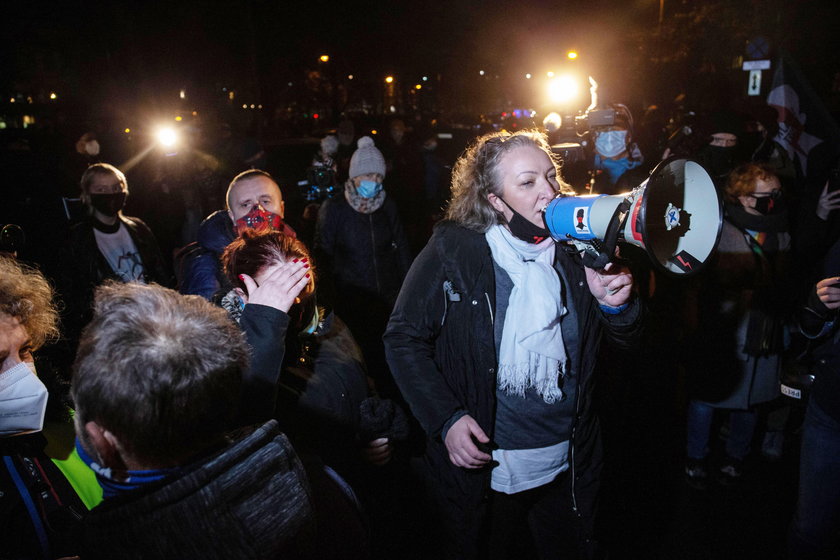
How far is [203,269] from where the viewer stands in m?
2.94

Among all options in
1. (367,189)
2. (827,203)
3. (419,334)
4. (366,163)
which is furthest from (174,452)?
(827,203)

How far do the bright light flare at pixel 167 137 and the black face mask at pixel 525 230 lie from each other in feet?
21.7

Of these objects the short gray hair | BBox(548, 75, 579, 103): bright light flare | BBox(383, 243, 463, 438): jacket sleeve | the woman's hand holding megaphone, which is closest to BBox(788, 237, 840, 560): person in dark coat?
the woman's hand holding megaphone

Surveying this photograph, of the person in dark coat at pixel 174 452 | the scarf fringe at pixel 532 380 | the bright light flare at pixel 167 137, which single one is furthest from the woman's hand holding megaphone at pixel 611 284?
the bright light flare at pixel 167 137

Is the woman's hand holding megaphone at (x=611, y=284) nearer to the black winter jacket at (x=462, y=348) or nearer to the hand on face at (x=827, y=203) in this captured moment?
the black winter jacket at (x=462, y=348)

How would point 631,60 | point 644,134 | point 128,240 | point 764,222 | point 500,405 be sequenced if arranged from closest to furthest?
point 500,405 → point 764,222 → point 128,240 → point 644,134 → point 631,60

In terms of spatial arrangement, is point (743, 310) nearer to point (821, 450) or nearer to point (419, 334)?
point (821, 450)

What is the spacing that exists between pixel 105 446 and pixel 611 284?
1.61 metres

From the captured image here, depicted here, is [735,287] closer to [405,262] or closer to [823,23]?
[405,262]

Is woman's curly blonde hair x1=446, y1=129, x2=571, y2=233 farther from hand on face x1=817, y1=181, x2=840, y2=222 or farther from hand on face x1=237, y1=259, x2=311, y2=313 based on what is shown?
hand on face x1=817, y1=181, x2=840, y2=222

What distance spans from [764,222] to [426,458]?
8.55 ft

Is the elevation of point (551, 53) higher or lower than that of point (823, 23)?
higher

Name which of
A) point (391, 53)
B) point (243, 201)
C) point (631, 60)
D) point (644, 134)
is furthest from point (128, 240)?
point (391, 53)

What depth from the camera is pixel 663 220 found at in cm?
163
